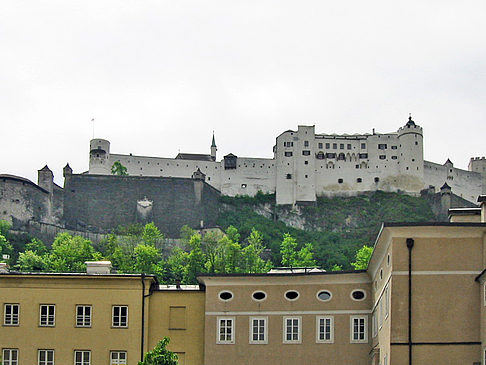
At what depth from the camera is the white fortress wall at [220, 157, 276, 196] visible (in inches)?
6024

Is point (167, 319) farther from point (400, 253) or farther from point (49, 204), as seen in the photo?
point (49, 204)

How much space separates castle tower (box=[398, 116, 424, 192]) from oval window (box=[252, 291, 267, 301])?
109 m

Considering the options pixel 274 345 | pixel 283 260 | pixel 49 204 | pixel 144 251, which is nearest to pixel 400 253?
pixel 274 345

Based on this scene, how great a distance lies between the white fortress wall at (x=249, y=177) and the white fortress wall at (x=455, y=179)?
903 inches

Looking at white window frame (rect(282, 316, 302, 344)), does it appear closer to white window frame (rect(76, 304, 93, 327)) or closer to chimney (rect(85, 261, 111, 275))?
white window frame (rect(76, 304, 93, 327))

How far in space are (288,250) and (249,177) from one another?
27.6 m

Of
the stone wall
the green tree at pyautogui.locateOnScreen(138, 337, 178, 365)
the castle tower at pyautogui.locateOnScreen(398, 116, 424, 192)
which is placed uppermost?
the castle tower at pyautogui.locateOnScreen(398, 116, 424, 192)

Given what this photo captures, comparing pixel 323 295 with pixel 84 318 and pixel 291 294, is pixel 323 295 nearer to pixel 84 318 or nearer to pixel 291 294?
pixel 291 294

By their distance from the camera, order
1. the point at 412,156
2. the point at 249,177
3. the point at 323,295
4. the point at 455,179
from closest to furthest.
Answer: the point at 323,295
the point at 249,177
the point at 412,156
the point at 455,179

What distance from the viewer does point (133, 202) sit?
138m

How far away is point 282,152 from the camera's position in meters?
155

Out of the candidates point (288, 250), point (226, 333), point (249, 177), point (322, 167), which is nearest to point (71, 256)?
point (288, 250)

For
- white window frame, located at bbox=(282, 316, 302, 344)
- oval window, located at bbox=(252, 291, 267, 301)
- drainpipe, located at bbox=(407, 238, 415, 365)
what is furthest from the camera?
oval window, located at bbox=(252, 291, 267, 301)

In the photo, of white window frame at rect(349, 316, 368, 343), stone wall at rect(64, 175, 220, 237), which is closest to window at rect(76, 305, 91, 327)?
white window frame at rect(349, 316, 368, 343)
